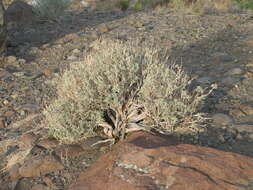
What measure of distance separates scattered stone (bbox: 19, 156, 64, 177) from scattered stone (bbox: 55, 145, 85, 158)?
104 millimetres

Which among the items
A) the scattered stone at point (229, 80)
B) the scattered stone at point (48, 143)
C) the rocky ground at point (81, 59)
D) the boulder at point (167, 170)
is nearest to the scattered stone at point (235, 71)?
the rocky ground at point (81, 59)

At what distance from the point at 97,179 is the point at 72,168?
661 millimetres

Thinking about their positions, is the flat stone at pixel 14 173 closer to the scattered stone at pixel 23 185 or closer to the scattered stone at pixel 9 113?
the scattered stone at pixel 23 185

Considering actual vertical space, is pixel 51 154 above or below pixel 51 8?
below

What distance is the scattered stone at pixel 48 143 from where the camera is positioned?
3.19 metres

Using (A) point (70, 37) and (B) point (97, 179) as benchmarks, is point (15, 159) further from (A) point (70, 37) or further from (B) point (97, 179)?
(A) point (70, 37)

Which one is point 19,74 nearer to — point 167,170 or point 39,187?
point 39,187

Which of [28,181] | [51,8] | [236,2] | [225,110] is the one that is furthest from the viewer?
[236,2]

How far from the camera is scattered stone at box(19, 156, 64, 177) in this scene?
2.87 metres

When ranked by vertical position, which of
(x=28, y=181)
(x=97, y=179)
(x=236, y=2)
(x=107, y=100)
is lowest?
(x=28, y=181)

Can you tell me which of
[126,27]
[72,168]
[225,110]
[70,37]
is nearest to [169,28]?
[126,27]

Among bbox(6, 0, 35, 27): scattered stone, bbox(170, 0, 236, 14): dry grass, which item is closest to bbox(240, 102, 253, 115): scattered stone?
bbox(170, 0, 236, 14): dry grass

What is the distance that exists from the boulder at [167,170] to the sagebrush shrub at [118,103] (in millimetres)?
595

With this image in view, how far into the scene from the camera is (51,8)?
28.9ft
